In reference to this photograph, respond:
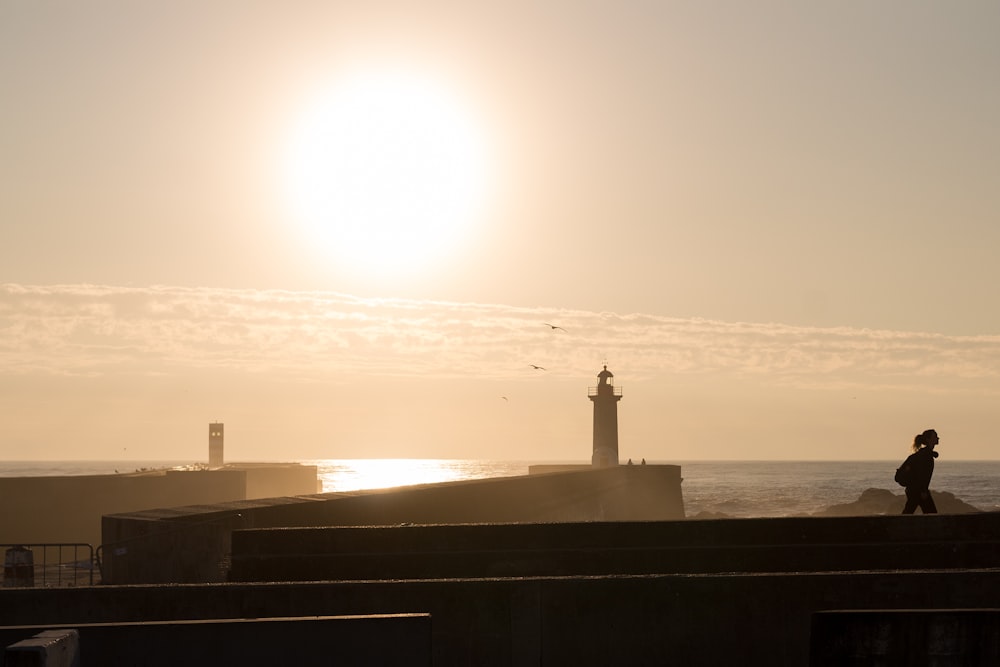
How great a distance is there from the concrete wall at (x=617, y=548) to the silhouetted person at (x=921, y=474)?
371 cm

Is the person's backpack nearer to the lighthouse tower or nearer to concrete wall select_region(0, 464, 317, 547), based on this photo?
concrete wall select_region(0, 464, 317, 547)

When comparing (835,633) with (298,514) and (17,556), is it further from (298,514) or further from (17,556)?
(17,556)

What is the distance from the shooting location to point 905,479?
1345 cm

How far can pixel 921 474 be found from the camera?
13.2 m

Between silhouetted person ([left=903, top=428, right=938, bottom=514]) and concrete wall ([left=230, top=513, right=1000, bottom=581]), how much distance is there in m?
3.71

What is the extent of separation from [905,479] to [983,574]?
576 centimetres

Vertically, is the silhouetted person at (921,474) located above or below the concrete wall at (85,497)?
above

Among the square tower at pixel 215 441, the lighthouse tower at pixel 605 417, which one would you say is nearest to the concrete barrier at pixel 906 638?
the lighthouse tower at pixel 605 417

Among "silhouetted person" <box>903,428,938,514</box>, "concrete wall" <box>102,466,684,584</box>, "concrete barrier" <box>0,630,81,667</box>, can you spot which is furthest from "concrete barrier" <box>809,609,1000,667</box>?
"silhouetted person" <box>903,428,938,514</box>

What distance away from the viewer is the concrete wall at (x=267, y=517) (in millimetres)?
11891

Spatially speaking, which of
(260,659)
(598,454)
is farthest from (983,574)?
(598,454)

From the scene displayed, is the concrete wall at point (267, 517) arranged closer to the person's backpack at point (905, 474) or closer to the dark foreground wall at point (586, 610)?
the dark foreground wall at point (586, 610)

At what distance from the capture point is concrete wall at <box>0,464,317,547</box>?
3722cm

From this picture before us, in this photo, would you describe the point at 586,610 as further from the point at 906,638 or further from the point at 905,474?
the point at 905,474
